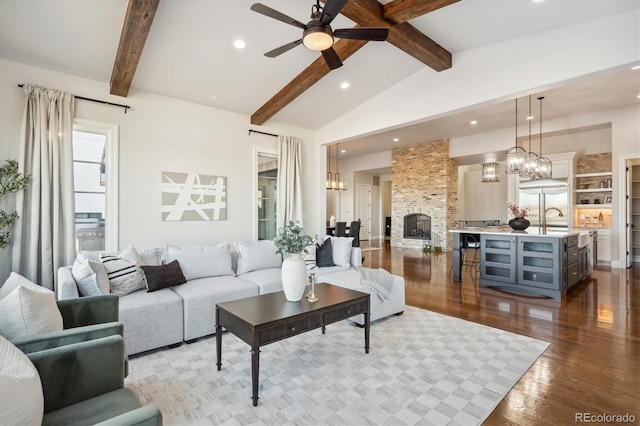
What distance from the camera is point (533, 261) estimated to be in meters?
4.76

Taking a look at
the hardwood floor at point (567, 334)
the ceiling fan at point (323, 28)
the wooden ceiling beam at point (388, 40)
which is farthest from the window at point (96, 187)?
the hardwood floor at point (567, 334)

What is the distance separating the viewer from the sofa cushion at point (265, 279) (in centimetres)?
373

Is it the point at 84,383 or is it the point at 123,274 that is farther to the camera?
the point at 123,274

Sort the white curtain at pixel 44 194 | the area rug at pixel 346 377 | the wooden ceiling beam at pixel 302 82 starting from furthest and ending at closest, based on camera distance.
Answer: the wooden ceiling beam at pixel 302 82
the white curtain at pixel 44 194
the area rug at pixel 346 377

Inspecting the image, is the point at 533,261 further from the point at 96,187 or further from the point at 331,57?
the point at 96,187

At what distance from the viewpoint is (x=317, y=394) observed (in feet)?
7.32

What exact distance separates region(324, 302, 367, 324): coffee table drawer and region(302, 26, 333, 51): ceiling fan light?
7.50 feet

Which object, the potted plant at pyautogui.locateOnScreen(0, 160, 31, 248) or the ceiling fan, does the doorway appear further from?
the potted plant at pyautogui.locateOnScreen(0, 160, 31, 248)

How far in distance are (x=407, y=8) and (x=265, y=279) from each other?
334 cm

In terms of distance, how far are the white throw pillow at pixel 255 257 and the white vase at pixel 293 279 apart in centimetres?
154

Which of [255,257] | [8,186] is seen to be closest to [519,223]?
[255,257]

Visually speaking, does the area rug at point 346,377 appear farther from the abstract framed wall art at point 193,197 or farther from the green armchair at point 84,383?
the abstract framed wall art at point 193,197

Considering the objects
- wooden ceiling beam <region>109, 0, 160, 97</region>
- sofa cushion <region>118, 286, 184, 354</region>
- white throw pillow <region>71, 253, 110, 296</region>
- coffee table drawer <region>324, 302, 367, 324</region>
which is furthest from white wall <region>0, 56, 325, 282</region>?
coffee table drawer <region>324, 302, 367, 324</region>

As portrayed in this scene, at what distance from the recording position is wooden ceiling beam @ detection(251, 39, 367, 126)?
13.1ft
